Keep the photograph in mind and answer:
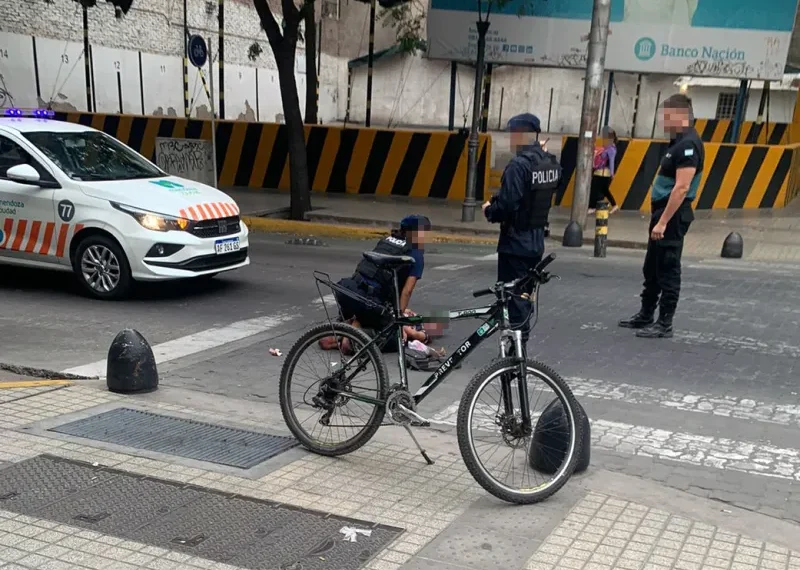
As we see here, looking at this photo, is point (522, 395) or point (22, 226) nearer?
point (522, 395)

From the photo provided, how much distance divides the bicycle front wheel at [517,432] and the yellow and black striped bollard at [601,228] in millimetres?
8245

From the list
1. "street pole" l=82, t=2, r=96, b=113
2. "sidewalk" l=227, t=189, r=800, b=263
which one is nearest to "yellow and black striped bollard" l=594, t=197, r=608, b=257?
"sidewalk" l=227, t=189, r=800, b=263

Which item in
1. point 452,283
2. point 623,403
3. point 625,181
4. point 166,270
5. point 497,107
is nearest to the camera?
point 623,403

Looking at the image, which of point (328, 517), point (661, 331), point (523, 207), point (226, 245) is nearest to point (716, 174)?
point (661, 331)

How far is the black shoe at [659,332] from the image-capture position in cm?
782

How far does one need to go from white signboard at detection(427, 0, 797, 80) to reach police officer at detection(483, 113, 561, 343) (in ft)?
42.5

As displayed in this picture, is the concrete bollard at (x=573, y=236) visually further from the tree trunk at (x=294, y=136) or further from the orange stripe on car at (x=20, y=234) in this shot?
the orange stripe on car at (x=20, y=234)

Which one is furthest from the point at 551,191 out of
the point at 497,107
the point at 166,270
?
the point at 497,107

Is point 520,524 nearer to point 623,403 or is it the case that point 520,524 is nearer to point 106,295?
point 623,403

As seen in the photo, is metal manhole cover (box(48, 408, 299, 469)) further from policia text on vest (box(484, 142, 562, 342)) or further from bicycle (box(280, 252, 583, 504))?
policia text on vest (box(484, 142, 562, 342))

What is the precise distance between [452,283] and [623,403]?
14.2ft

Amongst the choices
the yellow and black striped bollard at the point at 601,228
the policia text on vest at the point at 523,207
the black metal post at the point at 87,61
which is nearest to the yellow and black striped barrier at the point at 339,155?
the black metal post at the point at 87,61

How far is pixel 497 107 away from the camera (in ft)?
130

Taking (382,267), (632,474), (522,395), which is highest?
(382,267)
